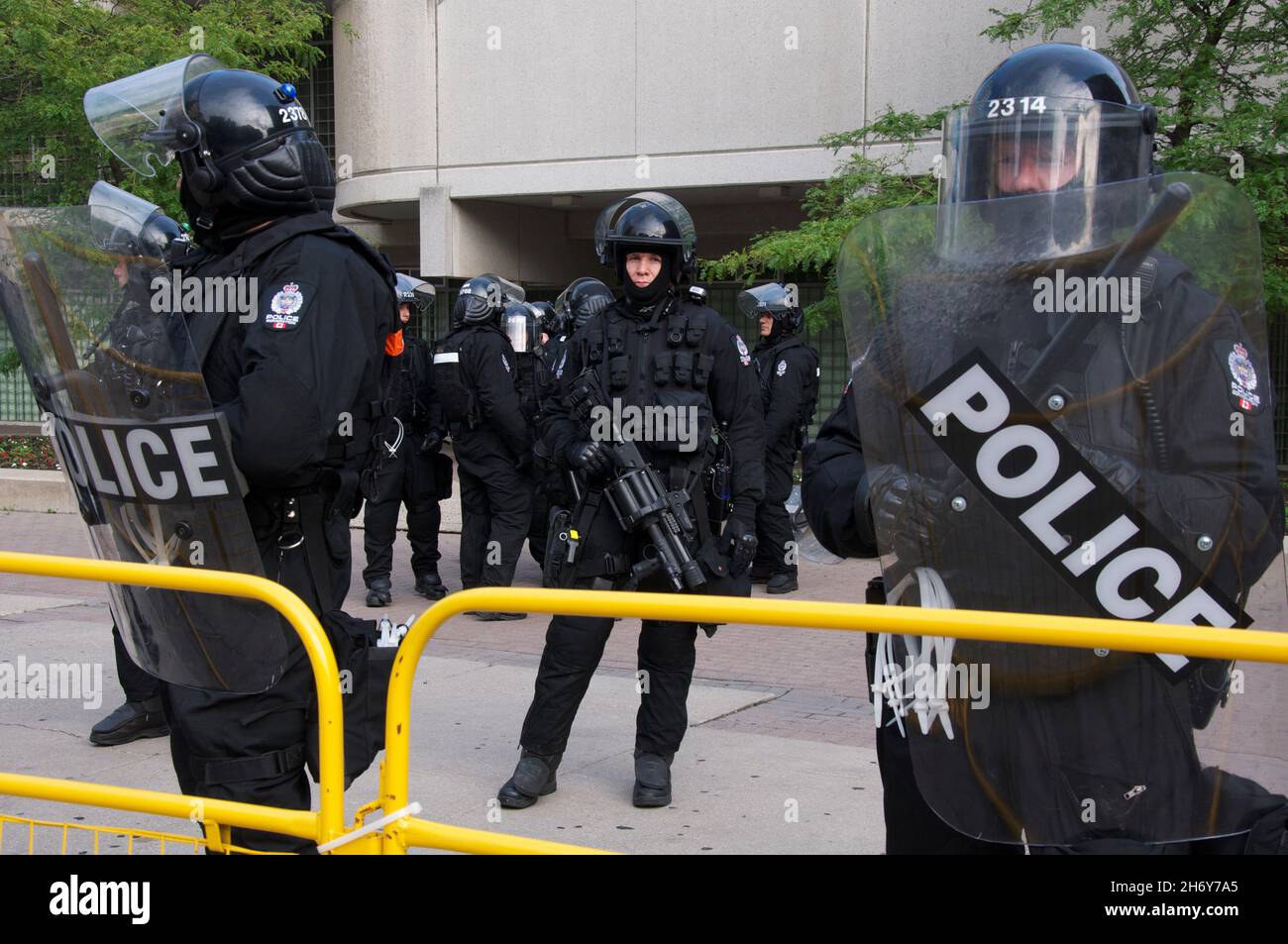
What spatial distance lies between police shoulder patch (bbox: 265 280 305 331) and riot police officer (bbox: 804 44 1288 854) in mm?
1282

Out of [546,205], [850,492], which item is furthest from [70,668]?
[546,205]

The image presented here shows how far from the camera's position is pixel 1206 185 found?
1.90 metres

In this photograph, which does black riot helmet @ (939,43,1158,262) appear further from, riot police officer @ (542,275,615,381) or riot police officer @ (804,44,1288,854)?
riot police officer @ (542,275,615,381)

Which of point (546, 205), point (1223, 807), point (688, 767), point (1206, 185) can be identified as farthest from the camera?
point (546, 205)

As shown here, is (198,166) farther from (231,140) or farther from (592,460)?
(592,460)

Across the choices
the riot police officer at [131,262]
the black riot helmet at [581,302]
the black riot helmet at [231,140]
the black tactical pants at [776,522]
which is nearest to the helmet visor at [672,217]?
the black riot helmet at [231,140]

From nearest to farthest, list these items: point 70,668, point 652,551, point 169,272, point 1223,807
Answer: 1. point 1223,807
2. point 169,272
3. point 652,551
4. point 70,668

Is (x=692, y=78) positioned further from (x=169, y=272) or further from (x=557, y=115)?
(x=169, y=272)

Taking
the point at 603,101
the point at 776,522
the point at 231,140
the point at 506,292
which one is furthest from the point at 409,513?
the point at 603,101

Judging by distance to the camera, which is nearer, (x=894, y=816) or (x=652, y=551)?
(x=894, y=816)

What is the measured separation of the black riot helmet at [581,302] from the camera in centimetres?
873

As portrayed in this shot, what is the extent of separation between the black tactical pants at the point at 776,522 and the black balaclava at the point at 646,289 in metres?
4.56

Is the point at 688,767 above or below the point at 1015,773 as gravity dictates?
below
